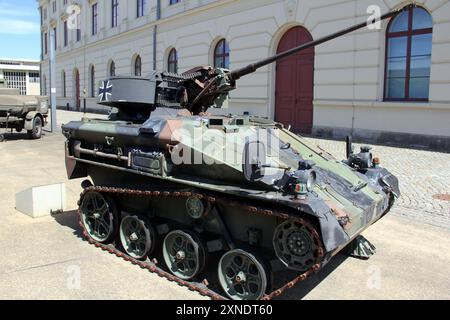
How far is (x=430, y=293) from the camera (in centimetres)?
461

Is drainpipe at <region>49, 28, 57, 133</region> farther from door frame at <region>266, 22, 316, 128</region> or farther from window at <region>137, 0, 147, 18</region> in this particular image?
door frame at <region>266, 22, 316, 128</region>

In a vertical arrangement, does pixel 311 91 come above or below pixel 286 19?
below

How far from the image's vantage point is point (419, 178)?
9.62 meters

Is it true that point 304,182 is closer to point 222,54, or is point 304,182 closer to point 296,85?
point 296,85

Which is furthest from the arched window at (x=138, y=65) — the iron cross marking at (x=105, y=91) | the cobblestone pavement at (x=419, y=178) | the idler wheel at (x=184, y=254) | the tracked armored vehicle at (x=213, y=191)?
the idler wheel at (x=184, y=254)

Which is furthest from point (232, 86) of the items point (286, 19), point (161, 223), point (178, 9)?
point (178, 9)

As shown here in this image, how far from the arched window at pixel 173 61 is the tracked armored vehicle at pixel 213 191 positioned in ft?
60.0

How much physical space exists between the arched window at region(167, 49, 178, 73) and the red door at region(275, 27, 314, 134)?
7.85 meters

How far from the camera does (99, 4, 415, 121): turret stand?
6.07 m

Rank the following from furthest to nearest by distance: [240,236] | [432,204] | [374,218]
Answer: [432,204] < [374,218] < [240,236]

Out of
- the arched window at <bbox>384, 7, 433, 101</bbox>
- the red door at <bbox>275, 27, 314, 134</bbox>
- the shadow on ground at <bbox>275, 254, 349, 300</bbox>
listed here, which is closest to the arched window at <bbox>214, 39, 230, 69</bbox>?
the red door at <bbox>275, 27, 314, 134</bbox>

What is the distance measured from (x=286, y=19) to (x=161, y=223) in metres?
13.4

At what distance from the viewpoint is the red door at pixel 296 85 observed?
16.9 m
